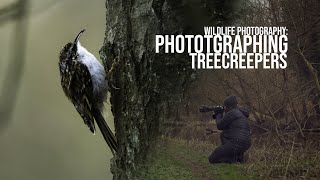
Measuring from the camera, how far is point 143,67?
2.19m

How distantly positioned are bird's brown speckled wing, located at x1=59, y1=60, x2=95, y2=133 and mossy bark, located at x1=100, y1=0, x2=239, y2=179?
0.57 meters

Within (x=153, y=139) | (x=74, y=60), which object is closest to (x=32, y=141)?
(x=74, y=60)

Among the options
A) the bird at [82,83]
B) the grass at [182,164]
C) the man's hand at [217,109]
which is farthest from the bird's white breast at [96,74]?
the man's hand at [217,109]

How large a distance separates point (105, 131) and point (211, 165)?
63 centimetres

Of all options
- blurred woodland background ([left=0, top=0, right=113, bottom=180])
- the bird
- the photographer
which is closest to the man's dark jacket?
the photographer

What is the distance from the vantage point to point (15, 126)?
18.8ft

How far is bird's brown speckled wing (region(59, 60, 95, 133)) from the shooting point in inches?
113

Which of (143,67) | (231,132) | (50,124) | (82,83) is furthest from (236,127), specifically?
(50,124)

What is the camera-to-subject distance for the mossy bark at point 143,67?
2.13 m

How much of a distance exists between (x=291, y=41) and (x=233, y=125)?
0.39 m

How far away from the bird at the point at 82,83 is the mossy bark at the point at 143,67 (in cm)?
Answer: 41

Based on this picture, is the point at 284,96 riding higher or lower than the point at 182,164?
higher

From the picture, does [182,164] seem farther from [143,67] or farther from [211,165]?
[143,67]

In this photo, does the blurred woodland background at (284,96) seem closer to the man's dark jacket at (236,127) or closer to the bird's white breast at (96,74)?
the man's dark jacket at (236,127)
